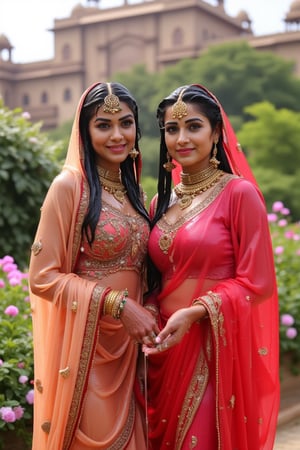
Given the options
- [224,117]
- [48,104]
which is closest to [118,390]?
[224,117]

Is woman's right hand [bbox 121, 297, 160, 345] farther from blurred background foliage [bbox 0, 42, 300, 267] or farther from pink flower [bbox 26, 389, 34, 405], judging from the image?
blurred background foliage [bbox 0, 42, 300, 267]

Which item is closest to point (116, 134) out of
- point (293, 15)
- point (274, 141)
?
point (274, 141)

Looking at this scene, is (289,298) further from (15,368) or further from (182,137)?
(182,137)

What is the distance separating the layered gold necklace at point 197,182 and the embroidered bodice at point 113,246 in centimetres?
17

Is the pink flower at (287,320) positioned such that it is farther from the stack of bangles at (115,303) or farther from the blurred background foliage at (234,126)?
the stack of bangles at (115,303)

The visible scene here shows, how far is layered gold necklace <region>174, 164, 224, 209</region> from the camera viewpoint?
264cm

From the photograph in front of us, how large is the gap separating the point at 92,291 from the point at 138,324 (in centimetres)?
18

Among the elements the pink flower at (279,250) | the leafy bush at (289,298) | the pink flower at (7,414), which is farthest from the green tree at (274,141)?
the pink flower at (7,414)

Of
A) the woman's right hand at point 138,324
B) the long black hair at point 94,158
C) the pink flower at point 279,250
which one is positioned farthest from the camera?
the pink flower at point 279,250

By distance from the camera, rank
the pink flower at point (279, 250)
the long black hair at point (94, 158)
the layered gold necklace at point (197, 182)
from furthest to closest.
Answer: the pink flower at point (279, 250) → the layered gold necklace at point (197, 182) → the long black hair at point (94, 158)

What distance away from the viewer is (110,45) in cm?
3953

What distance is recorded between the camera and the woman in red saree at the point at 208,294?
2.47 meters

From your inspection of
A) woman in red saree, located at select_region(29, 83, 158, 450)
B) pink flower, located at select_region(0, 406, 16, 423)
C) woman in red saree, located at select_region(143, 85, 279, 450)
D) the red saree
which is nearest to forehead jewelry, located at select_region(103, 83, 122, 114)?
woman in red saree, located at select_region(29, 83, 158, 450)

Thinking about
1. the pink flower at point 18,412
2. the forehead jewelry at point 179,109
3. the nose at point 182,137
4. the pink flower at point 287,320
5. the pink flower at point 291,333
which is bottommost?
the pink flower at point 291,333
